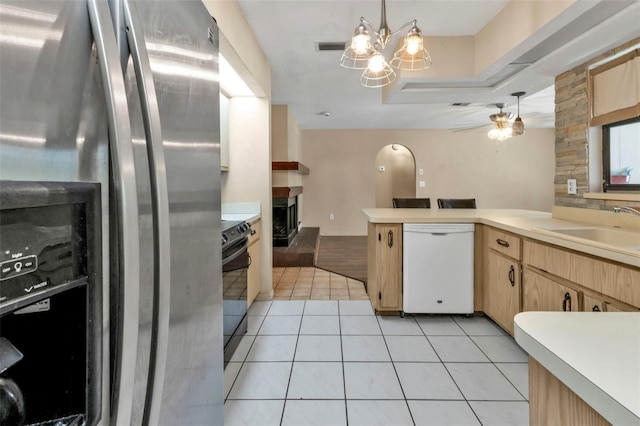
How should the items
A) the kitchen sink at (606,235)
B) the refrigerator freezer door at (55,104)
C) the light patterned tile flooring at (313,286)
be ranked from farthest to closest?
1. the light patterned tile flooring at (313,286)
2. the kitchen sink at (606,235)
3. the refrigerator freezer door at (55,104)

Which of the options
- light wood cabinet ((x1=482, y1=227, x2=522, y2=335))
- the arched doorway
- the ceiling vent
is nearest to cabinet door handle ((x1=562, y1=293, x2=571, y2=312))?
light wood cabinet ((x1=482, y1=227, x2=522, y2=335))

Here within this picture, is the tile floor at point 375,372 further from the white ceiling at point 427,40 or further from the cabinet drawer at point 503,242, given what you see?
the white ceiling at point 427,40

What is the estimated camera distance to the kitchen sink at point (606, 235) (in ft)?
5.62

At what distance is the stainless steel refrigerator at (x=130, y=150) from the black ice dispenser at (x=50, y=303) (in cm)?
2

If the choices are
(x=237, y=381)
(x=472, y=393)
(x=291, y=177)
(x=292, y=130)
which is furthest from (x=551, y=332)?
(x=292, y=130)

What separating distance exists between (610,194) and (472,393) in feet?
5.31

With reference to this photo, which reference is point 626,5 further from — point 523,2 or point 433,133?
point 433,133

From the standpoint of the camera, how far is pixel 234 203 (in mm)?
3221

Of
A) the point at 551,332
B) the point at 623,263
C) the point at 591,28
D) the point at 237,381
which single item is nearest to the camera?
the point at 551,332

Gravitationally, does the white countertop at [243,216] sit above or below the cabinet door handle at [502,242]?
above

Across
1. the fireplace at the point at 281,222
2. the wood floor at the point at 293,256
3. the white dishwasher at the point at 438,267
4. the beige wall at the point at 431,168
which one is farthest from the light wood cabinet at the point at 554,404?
the beige wall at the point at 431,168

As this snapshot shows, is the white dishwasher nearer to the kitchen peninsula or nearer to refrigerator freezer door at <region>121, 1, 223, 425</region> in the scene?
the kitchen peninsula

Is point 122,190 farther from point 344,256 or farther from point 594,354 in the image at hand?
point 344,256

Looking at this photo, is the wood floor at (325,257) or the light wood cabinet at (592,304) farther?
the wood floor at (325,257)
